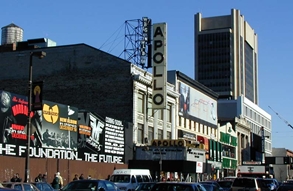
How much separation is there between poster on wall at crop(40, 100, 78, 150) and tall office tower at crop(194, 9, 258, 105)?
153 metres

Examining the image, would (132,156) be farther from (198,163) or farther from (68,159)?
(68,159)

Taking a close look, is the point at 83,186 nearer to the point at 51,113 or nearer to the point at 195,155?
the point at 51,113

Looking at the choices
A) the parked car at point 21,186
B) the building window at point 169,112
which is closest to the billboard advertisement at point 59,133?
the parked car at point 21,186

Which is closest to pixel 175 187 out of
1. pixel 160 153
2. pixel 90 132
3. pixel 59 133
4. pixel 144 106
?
pixel 59 133

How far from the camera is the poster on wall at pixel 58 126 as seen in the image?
3820cm

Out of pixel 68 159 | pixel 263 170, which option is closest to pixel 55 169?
pixel 68 159

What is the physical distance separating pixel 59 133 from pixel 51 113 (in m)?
1.68

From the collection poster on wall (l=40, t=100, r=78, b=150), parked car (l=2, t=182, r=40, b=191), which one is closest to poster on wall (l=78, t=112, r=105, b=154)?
poster on wall (l=40, t=100, r=78, b=150)

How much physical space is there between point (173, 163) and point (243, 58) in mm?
154996

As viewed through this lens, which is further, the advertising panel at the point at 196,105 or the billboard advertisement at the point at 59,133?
the advertising panel at the point at 196,105

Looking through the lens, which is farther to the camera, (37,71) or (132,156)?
(37,71)

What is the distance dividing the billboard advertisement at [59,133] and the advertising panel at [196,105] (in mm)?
16480

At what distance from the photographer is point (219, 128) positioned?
81.4 m

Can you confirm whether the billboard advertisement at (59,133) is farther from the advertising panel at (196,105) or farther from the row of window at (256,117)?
the row of window at (256,117)
